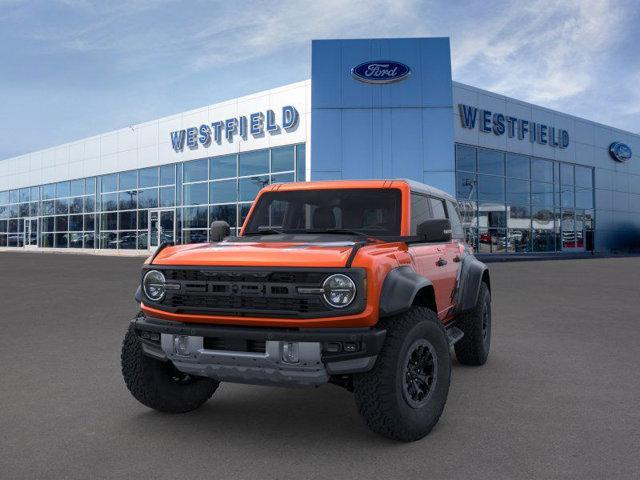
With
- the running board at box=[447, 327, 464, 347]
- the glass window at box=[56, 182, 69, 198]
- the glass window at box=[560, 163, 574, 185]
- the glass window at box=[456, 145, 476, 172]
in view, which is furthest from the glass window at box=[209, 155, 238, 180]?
the running board at box=[447, 327, 464, 347]

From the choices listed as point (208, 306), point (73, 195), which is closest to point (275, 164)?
point (73, 195)

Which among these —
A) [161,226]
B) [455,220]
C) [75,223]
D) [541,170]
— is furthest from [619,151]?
[455,220]

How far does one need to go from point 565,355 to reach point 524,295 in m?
6.51

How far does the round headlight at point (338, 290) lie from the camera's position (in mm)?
3535

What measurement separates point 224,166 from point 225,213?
259 cm

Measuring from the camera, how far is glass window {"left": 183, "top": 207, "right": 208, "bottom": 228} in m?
33.4

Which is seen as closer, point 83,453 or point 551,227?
point 83,453

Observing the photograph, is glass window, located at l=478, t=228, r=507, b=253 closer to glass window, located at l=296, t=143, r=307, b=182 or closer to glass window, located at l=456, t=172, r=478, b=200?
glass window, located at l=456, t=172, r=478, b=200

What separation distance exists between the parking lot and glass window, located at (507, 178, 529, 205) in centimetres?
2777

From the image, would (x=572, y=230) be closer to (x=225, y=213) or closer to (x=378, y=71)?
(x=378, y=71)

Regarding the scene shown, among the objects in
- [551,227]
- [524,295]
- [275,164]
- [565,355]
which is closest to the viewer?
[565,355]

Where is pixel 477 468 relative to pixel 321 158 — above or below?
below

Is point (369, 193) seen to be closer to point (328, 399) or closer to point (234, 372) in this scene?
point (328, 399)

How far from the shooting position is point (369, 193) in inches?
199
